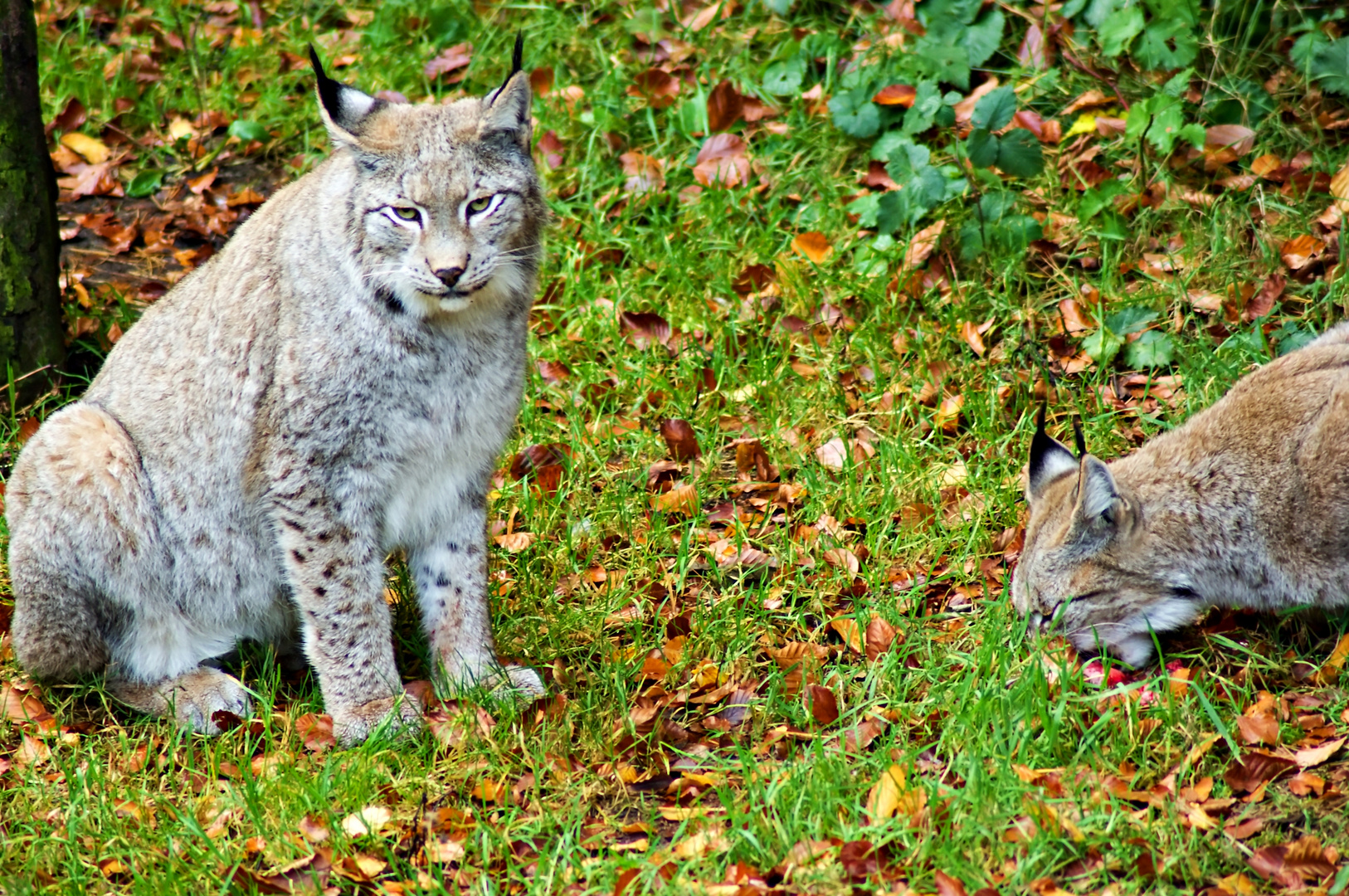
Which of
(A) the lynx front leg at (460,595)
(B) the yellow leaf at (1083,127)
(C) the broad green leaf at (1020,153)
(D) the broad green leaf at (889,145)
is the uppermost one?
(C) the broad green leaf at (1020,153)

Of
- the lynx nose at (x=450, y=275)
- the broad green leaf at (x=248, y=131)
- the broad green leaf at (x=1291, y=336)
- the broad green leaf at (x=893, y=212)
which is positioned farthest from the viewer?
the broad green leaf at (x=248, y=131)

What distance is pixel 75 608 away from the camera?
446cm

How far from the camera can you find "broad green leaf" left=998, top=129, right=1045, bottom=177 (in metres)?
5.82

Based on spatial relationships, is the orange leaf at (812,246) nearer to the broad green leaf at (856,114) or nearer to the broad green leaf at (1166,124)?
the broad green leaf at (856,114)

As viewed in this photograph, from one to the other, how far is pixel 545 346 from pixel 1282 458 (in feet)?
10.5

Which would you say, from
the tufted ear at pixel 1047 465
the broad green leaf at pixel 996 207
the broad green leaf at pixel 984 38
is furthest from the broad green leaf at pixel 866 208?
the tufted ear at pixel 1047 465

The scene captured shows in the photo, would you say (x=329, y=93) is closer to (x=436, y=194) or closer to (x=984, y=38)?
(x=436, y=194)

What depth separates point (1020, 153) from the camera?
5.82 metres

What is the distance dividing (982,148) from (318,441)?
10.4 feet

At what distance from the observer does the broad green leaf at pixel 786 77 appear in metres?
6.94

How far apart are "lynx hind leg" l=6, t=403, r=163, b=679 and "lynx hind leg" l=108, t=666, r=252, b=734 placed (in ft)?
0.50

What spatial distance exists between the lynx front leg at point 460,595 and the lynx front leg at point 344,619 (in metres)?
0.22

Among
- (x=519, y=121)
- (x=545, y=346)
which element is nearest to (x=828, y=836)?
(x=519, y=121)

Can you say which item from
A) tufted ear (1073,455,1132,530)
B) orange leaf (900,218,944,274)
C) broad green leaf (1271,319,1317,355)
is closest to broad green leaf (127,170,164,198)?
orange leaf (900,218,944,274)
